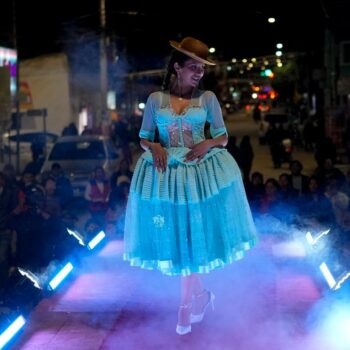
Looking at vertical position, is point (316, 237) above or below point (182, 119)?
below

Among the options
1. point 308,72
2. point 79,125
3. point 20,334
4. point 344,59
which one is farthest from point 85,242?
point 308,72

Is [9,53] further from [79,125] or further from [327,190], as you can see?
[327,190]

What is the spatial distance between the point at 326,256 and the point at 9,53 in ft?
54.6

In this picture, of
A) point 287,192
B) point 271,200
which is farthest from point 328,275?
point 287,192

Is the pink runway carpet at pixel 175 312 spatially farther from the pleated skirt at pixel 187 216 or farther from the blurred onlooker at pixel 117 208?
the blurred onlooker at pixel 117 208

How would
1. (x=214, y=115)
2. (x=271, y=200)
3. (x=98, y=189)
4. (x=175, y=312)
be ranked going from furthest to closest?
(x=98, y=189)
(x=271, y=200)
(x=175, y=312)
(x=214, y=115)

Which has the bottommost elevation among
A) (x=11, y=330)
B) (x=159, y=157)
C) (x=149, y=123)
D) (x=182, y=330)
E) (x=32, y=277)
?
(x=182, y=330)

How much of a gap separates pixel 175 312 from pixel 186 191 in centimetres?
100

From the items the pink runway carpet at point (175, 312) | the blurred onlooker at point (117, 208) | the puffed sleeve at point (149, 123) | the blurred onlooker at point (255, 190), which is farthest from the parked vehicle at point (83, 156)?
the puffed sleeve at point (149, 123)

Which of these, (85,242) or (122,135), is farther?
(122,135)

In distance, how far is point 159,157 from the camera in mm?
4340

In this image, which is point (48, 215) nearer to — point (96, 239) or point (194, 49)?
point (96, 239)

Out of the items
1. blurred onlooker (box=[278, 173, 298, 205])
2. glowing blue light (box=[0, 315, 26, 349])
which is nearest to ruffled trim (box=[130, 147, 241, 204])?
glowing blue light (box=[0, 315, 26, 349])

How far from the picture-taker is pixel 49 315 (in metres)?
4.78
